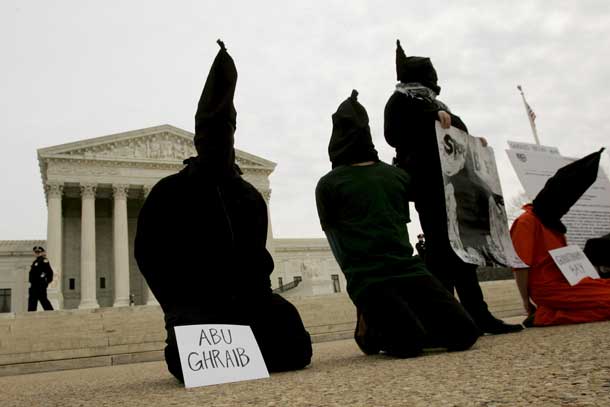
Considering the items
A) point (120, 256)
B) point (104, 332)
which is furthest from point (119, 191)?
point (104, 332)

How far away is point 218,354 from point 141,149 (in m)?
37.1

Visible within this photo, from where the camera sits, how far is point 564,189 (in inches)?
184

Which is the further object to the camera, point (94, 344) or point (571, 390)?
point (94, 344)

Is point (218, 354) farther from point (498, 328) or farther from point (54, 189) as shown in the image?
point (54, 189)

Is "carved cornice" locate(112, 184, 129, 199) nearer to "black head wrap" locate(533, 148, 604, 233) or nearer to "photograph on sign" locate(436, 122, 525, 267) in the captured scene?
"photograph on sign" locate(436, 122, 525, 267)

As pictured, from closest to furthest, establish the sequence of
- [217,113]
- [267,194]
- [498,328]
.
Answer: [217,113] → [498,328] → [267,194]

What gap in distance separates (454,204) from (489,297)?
13356 millimetres

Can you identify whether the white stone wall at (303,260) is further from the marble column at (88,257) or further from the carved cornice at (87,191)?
the carved cornice at (87,191)

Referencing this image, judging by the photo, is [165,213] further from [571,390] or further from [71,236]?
[71,236]

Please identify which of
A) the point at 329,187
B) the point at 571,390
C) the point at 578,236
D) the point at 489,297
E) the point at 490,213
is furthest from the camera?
the point at 489,297

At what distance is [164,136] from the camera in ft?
127

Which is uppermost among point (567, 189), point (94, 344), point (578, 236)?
point (567, 189)

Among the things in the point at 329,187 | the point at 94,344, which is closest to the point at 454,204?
the point at 329,187

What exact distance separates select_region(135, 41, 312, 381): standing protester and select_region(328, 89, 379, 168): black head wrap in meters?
0.97
